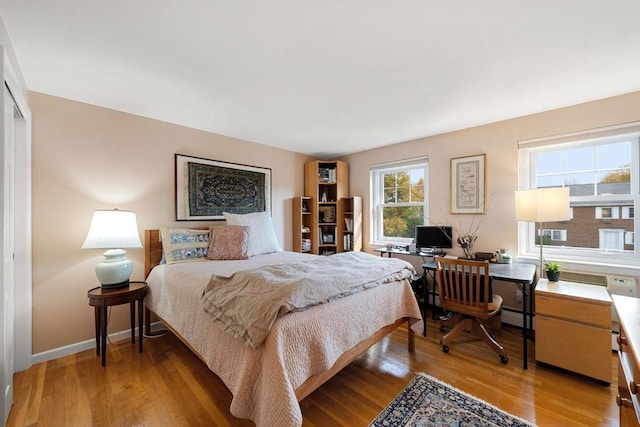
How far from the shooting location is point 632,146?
2.33 metres

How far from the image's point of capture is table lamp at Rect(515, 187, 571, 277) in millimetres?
2205

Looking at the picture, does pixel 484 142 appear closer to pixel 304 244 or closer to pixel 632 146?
pixel 632 146

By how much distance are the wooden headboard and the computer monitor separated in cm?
310

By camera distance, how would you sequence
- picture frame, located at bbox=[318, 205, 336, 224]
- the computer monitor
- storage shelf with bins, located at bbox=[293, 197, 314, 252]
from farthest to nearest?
Answer: picture frame, located at bbox=[318, 205, 336, 224], storage shelf with bins, located at bbox=[293, 197, 314, 252], the computer monitor

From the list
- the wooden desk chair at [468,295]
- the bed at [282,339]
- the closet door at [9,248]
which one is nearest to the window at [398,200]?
the wooden desk chair at [468,295]

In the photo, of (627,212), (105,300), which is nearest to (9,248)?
(105,300)

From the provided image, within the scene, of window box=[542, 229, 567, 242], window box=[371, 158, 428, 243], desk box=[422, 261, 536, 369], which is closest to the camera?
desk box=[422, 261, 536, 369]

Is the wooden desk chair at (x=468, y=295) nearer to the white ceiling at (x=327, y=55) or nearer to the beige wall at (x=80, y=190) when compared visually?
the white ceiling at (x=327, y=55)

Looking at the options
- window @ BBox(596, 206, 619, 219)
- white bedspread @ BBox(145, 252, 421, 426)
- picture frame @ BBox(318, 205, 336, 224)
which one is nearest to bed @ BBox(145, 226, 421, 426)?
white bedspread @ BBox(145, 252, 421, 426)

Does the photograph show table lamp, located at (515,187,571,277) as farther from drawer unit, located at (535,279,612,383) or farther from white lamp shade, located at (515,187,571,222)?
drawer unit, located at (535,279,612,383)

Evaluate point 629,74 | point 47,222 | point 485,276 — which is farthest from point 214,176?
point 629,74

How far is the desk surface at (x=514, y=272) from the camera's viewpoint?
2098 millimetres

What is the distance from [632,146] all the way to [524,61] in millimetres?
1597

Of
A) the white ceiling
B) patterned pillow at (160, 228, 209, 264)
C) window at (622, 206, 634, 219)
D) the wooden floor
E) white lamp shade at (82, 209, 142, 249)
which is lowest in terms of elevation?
the wooden floor
